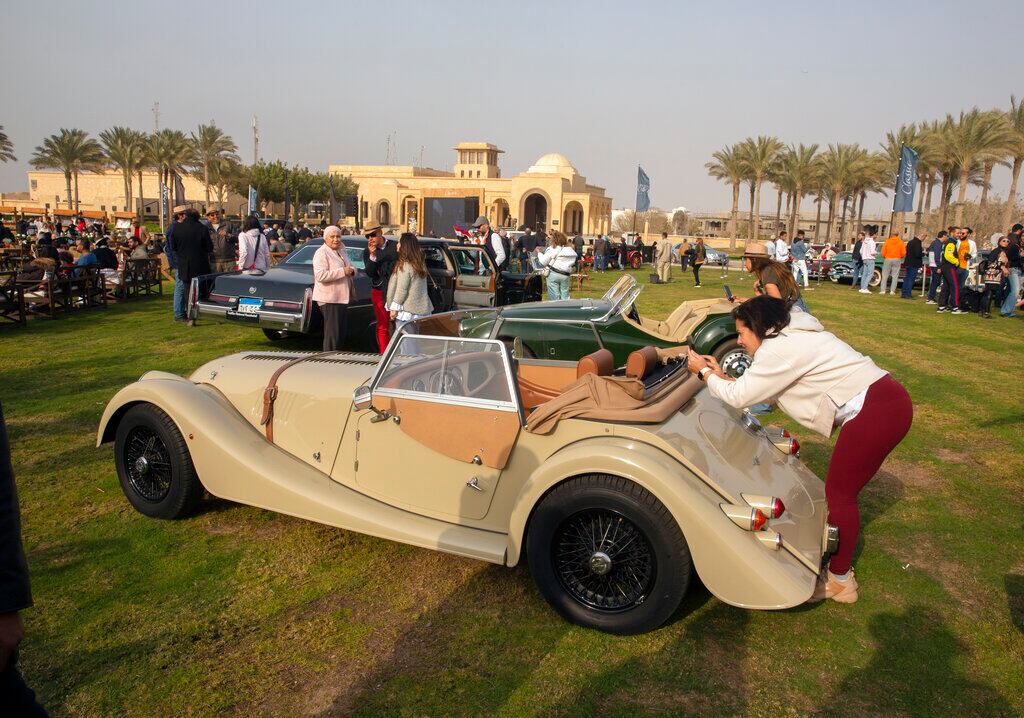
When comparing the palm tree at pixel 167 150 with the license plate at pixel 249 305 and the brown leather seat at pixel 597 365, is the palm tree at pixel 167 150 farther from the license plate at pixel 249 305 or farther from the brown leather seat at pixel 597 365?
the brown leather seat at pixel 597 365

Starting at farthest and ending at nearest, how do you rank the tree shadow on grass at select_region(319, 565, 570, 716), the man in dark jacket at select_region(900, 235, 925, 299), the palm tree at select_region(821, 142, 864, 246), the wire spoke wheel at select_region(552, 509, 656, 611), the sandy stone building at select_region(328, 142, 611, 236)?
1. the sandy stone building at select_region(328, 142, 611, 236)
2. the palm tree at select_region(821, 142, 864, 246)
3. the man in dark jacket at select_region(900, 235, 925, 299)
4. the wire spoke wheel at select_region(552, 509, 656, 611)
5. the tree shadow on grass at select_region(319, 565, 570, 716)

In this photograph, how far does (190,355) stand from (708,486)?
8.04 m

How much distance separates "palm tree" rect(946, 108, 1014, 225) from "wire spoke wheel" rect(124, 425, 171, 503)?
36174mm

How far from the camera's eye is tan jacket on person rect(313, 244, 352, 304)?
780 centimetres

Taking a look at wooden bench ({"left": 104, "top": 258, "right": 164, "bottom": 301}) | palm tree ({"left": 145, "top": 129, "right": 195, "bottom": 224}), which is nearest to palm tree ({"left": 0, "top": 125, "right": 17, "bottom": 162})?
palm tree ({"left": 145, "top": 129, "right": 195, "bottom": 224})

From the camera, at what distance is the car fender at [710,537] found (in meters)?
3.10

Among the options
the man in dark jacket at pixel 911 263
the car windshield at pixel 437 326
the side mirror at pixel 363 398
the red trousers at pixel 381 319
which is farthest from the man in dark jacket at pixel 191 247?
the man in dark jacket at pixel 911 263

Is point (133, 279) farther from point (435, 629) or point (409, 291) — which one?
point (435, 629)

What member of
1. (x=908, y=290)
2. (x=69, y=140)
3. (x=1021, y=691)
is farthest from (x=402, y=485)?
(x=69, y=140)

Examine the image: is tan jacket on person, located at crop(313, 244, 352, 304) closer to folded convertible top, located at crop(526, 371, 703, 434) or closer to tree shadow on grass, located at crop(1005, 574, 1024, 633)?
folded convertible top, located at crop(526, 371, 703, 434)

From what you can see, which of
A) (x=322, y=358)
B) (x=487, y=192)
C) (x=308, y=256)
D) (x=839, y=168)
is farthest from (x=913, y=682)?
(x=487, y=192)

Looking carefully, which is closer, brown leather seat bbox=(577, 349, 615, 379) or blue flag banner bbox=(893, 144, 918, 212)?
brown leather seat bbox=(577, 349, 615, 379)

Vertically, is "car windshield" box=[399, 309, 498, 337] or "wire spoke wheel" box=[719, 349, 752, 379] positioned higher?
"car windshield" box=[399, 309, 498, 337]

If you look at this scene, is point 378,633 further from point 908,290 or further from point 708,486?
point 908,290
